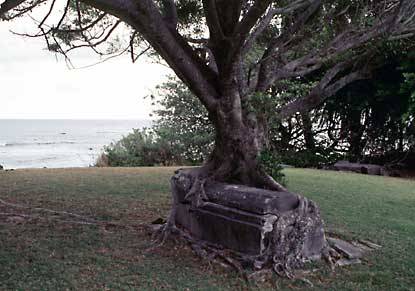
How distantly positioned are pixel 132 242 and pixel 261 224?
4.92ft

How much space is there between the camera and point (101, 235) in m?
4.88

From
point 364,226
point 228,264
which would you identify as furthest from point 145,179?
point 228,264

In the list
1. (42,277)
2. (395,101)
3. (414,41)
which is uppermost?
(414,41)

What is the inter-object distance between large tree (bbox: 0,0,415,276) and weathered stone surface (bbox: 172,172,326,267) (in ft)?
0.05

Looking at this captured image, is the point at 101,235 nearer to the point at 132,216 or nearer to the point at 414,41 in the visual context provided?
the point at 132,216

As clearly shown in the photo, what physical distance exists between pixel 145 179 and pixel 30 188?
227 centimetres

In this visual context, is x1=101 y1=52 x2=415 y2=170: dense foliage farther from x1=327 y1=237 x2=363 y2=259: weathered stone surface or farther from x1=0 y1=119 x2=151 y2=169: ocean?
x1=327 y1=237 x2=363 y2=259: weathered stone surface

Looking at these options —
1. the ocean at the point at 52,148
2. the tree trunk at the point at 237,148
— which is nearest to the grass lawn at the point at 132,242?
the tree trunk at the point at 237,148

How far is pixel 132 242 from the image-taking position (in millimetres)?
4715

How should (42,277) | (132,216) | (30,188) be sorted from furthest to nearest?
(30,188)
(132,216)
(42,277)

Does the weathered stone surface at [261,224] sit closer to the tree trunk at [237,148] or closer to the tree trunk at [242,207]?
the tree trunk at [242,207]

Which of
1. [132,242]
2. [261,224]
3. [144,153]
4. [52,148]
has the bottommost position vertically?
[132,242]

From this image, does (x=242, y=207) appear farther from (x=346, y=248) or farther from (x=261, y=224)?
(x=346, y=248)

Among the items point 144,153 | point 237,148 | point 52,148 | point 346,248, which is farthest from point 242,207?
point 52,148
